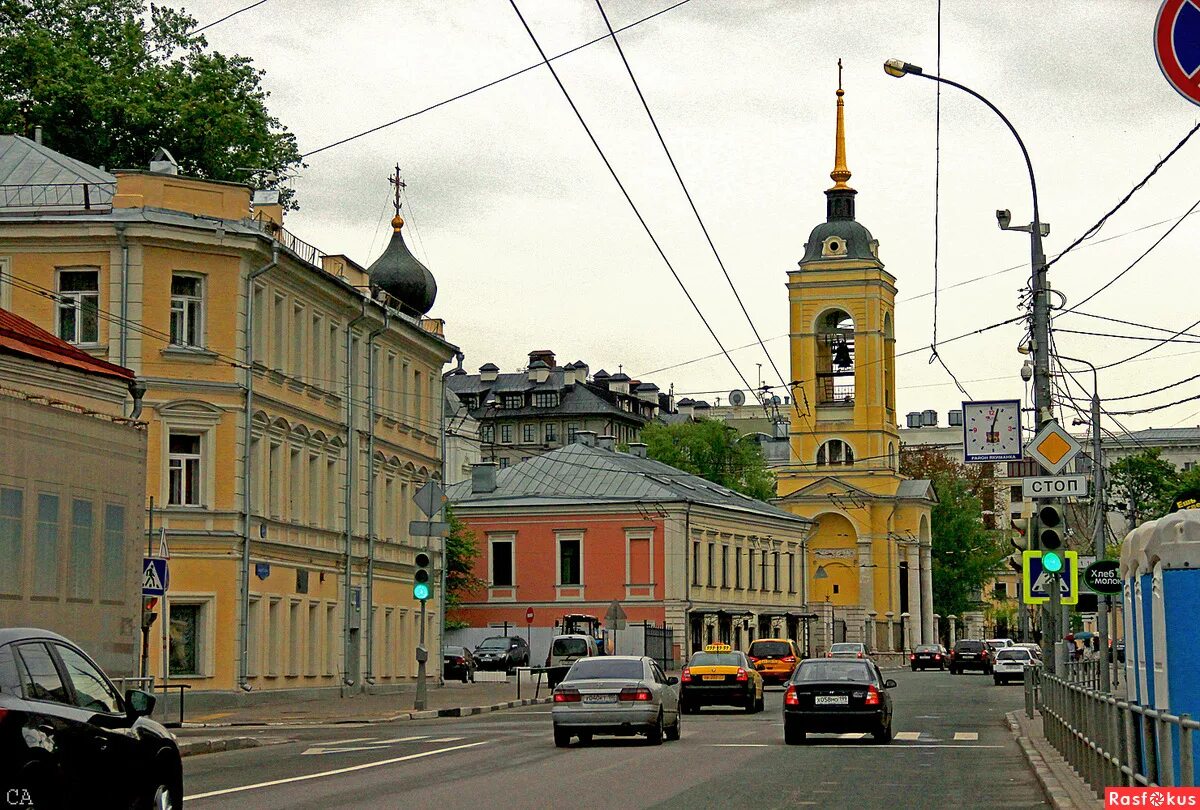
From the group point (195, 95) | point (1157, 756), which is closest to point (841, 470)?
point (195, 95)

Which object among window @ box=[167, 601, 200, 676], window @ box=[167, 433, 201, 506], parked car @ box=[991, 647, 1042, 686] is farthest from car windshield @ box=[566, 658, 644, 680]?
parked car @ box=[991, 647, 1042, 686]

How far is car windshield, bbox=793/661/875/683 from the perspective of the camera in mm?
27844

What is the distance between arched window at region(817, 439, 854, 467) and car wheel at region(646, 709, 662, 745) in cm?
8215

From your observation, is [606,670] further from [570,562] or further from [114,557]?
[570,562]

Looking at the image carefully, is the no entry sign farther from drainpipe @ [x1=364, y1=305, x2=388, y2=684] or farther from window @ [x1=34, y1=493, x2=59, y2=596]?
drainpipe @ [x1=364, y1=305, x2=388, y2=684]

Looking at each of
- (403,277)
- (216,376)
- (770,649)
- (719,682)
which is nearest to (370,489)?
(403,277)

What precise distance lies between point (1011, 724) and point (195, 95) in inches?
1287

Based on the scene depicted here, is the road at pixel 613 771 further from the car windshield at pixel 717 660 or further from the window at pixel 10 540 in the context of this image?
the car windshield at pixel 717 660

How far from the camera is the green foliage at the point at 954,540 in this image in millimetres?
125125

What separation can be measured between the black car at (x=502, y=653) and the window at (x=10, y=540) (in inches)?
2135

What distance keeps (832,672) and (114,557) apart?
→ 12.3m

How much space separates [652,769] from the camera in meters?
21.9

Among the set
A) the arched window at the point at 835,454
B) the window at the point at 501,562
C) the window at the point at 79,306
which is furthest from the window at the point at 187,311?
the arched window at the point at 835,454

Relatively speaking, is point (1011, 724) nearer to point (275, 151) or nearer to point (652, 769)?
point (652, 769)
